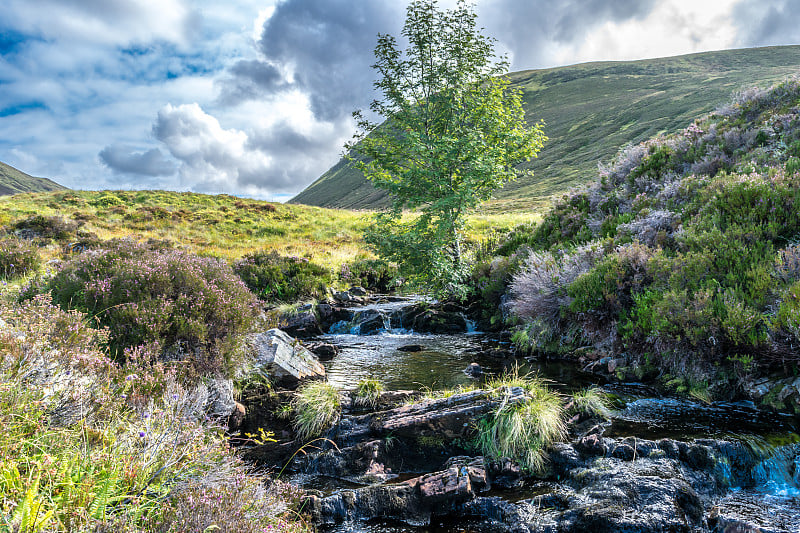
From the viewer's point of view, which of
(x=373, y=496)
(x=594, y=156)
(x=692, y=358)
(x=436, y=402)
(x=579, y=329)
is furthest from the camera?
(x=594, y=156)

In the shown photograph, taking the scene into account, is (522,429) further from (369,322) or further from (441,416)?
(369,322)

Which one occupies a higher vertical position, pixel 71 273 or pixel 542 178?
pixel 542 178

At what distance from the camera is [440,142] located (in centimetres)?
1547

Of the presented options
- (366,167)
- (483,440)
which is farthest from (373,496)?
(366,167)

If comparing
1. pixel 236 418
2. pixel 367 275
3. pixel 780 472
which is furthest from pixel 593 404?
pixel 367 275

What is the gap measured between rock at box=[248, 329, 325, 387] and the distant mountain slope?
60717 mm

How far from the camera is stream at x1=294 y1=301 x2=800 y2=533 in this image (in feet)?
16.2

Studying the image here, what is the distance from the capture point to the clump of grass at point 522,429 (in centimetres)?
599

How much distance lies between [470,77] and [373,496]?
15505 mm

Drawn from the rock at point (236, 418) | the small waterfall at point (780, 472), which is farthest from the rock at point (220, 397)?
the small waterfall at point (780, 472)

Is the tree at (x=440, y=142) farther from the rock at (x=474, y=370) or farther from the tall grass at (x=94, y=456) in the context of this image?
the tall grass at (x=94, y=456)

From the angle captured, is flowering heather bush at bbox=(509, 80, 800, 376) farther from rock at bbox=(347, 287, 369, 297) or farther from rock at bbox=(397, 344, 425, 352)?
rock at bbox=(347, 287, 369, 297)

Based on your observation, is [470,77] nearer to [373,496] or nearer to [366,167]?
[366,167]

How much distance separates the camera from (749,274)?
7836 mm
